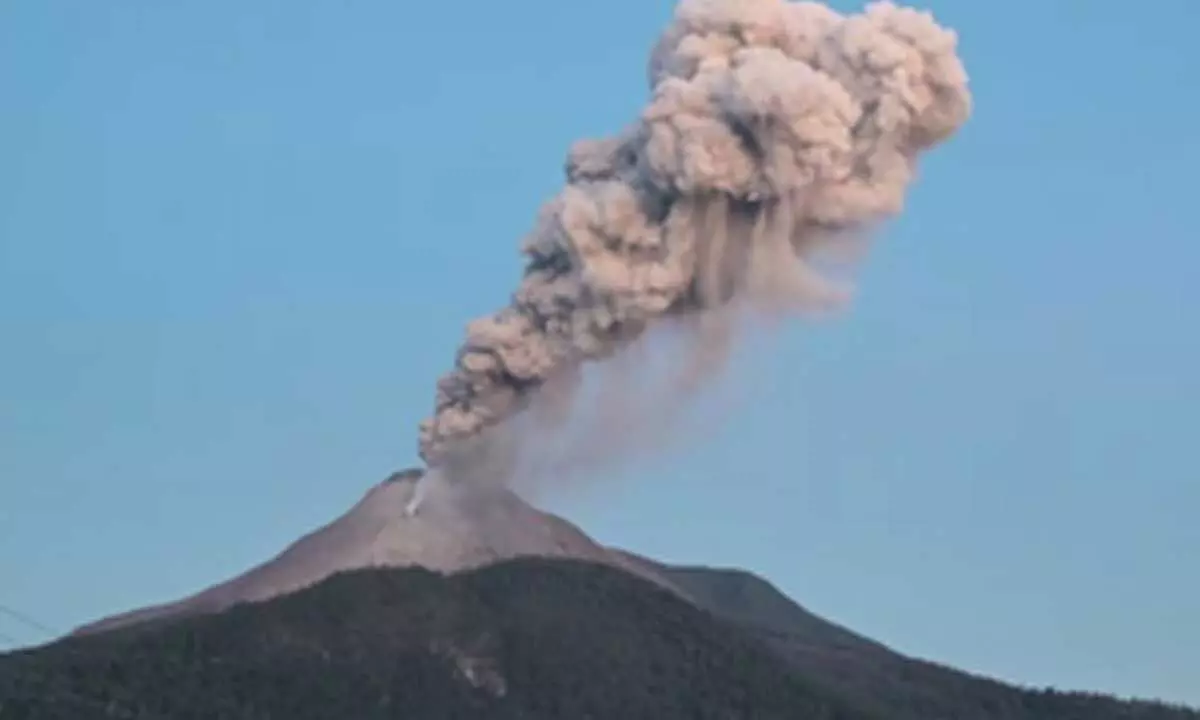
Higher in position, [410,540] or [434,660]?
[410,540]

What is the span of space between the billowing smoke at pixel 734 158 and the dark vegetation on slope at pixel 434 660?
8.15 meters

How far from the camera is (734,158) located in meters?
62.2

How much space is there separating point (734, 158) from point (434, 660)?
616 inches

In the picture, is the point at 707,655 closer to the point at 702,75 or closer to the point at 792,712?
the point at 792,712

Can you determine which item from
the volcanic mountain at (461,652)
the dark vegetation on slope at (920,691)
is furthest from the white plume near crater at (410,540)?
the dark vegetation on slope at (920,691)

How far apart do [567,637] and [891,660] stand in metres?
15.1

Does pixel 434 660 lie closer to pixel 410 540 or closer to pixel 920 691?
pixel 410 540

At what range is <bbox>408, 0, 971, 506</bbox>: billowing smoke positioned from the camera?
200ft

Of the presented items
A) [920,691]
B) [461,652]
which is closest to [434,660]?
[461,652]

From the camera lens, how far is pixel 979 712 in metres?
73.9

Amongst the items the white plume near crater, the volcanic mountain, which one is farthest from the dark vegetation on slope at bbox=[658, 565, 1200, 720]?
the white plume near crater

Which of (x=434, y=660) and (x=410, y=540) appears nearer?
(x=434, y=660)

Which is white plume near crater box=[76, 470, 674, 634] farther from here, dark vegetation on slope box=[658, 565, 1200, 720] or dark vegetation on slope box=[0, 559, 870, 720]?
dark vegetation on slope box=[658, 565, 1200, 720]

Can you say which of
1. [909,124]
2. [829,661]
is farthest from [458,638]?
[909,124]
